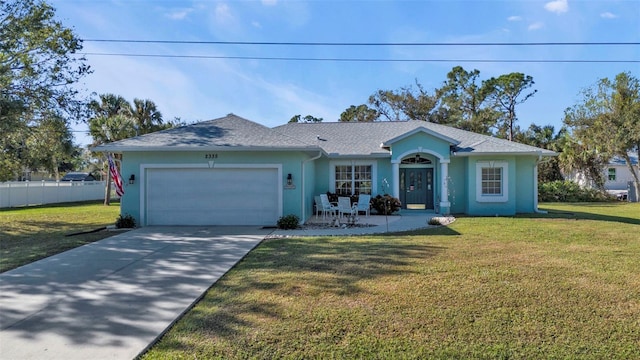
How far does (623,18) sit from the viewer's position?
13.5m

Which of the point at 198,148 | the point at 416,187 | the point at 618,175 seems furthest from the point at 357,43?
the point at 618,175

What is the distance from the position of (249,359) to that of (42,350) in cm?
217

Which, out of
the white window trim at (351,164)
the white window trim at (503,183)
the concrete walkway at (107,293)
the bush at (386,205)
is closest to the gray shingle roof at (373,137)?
the white window trim at (351,164)

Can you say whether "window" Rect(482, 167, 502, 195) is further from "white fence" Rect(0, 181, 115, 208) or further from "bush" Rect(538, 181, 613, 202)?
"white fence" Rect(0, 181, 115, 208)

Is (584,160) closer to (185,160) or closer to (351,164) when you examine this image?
(351,164)

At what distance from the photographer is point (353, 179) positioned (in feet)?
Result: 57.8

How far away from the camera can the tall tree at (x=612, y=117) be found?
85.4 feet

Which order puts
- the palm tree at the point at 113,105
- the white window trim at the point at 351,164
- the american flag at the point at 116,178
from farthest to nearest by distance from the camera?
the palm tree at the point at 113,105, the white window trim at the point at 351,164, the american flag at the point at 116,178

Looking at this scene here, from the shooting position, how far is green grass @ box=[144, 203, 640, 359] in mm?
3824

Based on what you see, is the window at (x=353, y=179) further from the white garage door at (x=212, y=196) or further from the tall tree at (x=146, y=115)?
the tall tree at (x=146, y=115)

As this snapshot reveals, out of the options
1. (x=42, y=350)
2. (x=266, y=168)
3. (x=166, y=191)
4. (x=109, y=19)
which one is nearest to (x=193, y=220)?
(x=166, y=191)

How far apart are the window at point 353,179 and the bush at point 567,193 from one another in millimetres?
16477

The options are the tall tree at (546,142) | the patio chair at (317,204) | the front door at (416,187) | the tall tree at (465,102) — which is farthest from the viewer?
the tall tree at (465,102)

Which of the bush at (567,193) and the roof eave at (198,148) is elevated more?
the roof eave at (198,148)
